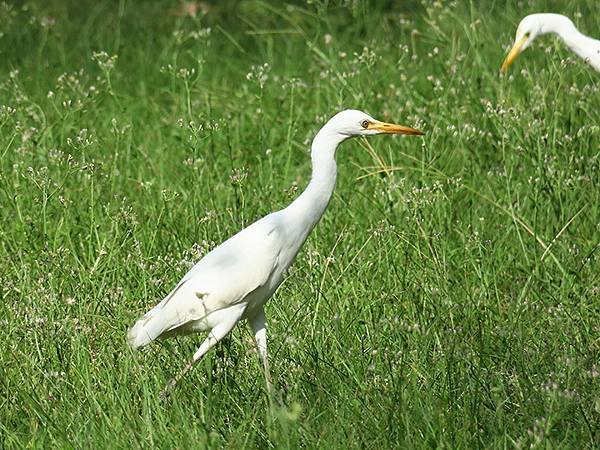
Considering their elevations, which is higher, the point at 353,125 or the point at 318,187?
the point at 353,125

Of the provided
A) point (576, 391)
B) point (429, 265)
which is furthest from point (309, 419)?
point (429, 265)

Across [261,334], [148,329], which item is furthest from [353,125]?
[148,329]

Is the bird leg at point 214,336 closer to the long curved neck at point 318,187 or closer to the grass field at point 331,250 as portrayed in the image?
the grass field at point 331,250

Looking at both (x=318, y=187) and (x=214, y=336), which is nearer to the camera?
(x=214, y=336)

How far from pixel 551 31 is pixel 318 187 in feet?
7.03

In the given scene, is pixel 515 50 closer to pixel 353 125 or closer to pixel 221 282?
pixel 353 125

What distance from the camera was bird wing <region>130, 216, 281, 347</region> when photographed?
143 inches

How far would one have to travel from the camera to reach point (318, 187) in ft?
12.5

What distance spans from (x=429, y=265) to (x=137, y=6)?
4647 mm

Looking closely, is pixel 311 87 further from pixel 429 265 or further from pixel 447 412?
pixel 447 412

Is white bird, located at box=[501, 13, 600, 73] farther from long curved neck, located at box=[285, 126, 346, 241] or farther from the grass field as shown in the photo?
long curved neck, located at box=[285, 126, 346, 241]

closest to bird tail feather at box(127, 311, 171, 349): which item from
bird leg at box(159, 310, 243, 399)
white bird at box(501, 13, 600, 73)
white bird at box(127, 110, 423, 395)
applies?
white bird at box(127, 110, 423, 395)

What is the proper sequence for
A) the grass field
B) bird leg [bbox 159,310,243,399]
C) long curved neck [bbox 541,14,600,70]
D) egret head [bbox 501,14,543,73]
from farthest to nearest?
1. egret head [bbox 501,14,543,73]
2. long curved neck [bbox 541,14,600,70]
3. bird leg [bbox 159,310,243,399]
4. the grass field

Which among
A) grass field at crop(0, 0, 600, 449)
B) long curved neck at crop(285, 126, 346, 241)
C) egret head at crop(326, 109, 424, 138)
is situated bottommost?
grass field at crop(0, 0, 600, 449)
